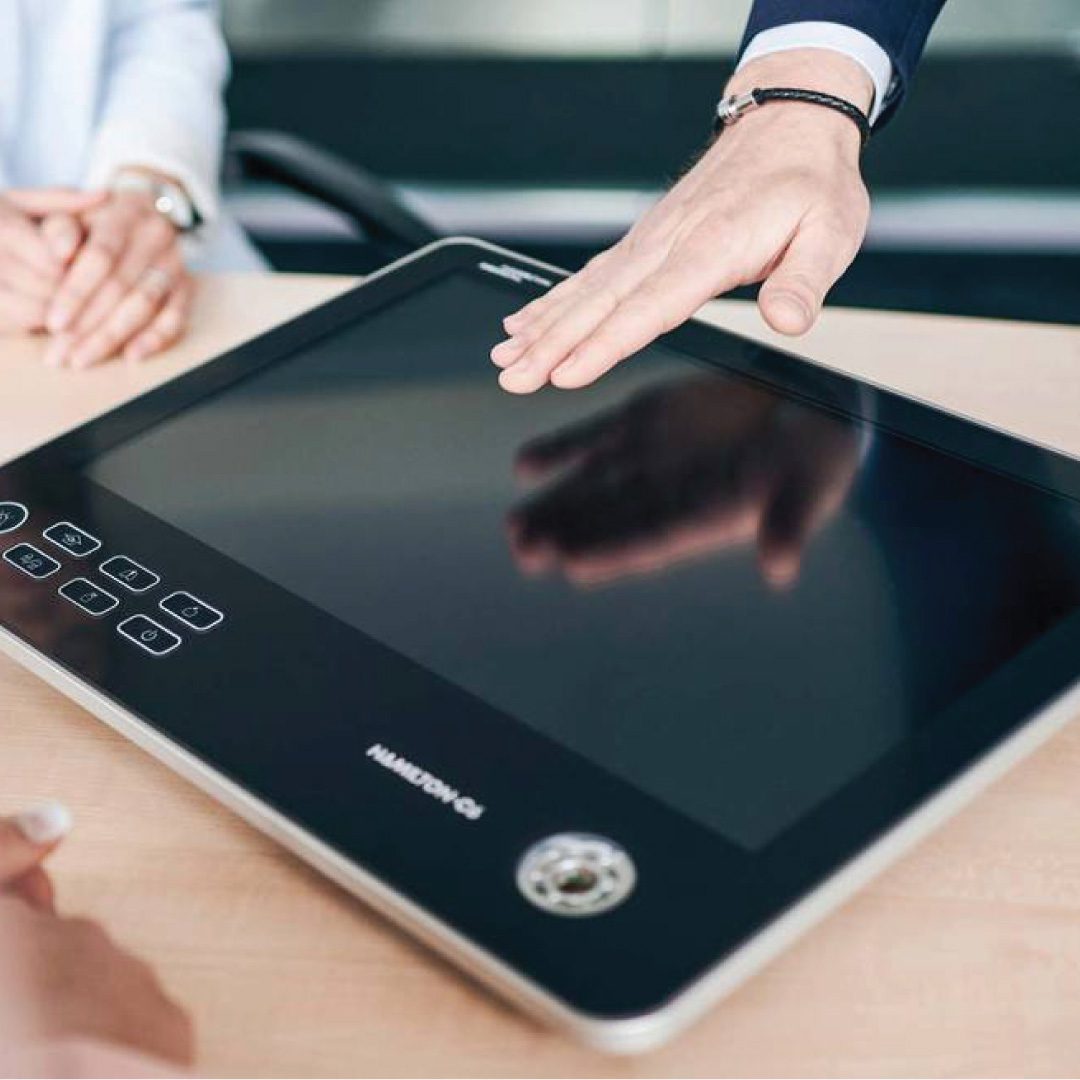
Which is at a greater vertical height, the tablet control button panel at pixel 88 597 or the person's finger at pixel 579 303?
the person's finger at pixel 579 303

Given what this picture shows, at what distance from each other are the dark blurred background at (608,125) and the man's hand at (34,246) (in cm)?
83

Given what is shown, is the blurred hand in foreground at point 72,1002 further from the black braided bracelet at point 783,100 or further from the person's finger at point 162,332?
the black braided bracelet at point 783,100

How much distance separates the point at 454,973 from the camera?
0.49 m

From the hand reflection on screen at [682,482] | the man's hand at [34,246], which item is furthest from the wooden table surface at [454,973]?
the man's hand at [34,246]

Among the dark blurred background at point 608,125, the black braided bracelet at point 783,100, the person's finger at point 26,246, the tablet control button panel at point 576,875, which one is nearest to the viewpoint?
the tablet control button panel at point 576,875

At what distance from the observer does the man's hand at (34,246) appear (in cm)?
88

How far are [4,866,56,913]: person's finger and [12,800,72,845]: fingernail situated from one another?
2cm

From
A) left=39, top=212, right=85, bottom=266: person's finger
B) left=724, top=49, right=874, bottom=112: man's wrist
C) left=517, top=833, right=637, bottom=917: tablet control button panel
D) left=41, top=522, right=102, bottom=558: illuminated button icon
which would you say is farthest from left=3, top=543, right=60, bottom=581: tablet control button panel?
left=724, top=49, right=874, bottom=112: man's wrist

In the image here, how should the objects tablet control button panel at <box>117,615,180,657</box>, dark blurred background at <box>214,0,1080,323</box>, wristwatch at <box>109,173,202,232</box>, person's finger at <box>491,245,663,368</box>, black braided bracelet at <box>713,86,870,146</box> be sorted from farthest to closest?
dark blurred background at <box>214,0,1080,323</box>, wristwatch at <box>109,173,202,232</box>, black braided bracelet at <box>713,86,870,146</box>, person's finger at <box>491,245,663,368</box>, tablet control button panel at <box>117,615,180,657</box>

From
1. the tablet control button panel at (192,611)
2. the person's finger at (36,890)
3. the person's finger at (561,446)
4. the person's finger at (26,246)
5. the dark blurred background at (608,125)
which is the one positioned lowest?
the dark blurred background at (608,125)

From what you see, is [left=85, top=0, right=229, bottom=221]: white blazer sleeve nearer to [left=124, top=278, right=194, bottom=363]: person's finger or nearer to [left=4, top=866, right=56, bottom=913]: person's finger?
[left=124, top=278, right=194, bottom=363]: person's finger

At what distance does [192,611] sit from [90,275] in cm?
39

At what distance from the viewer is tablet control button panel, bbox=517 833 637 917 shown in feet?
1.49

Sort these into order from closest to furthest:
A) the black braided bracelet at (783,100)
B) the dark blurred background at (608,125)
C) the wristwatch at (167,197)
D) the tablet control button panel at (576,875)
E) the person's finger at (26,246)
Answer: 1. the tablet control button panel at (576,875)
2. the black braided bracelet at (783,100)
3. the person's finger at (26,246)
4. the wristwatch at (167,197)
5. the dark blurred background at (608,125)
